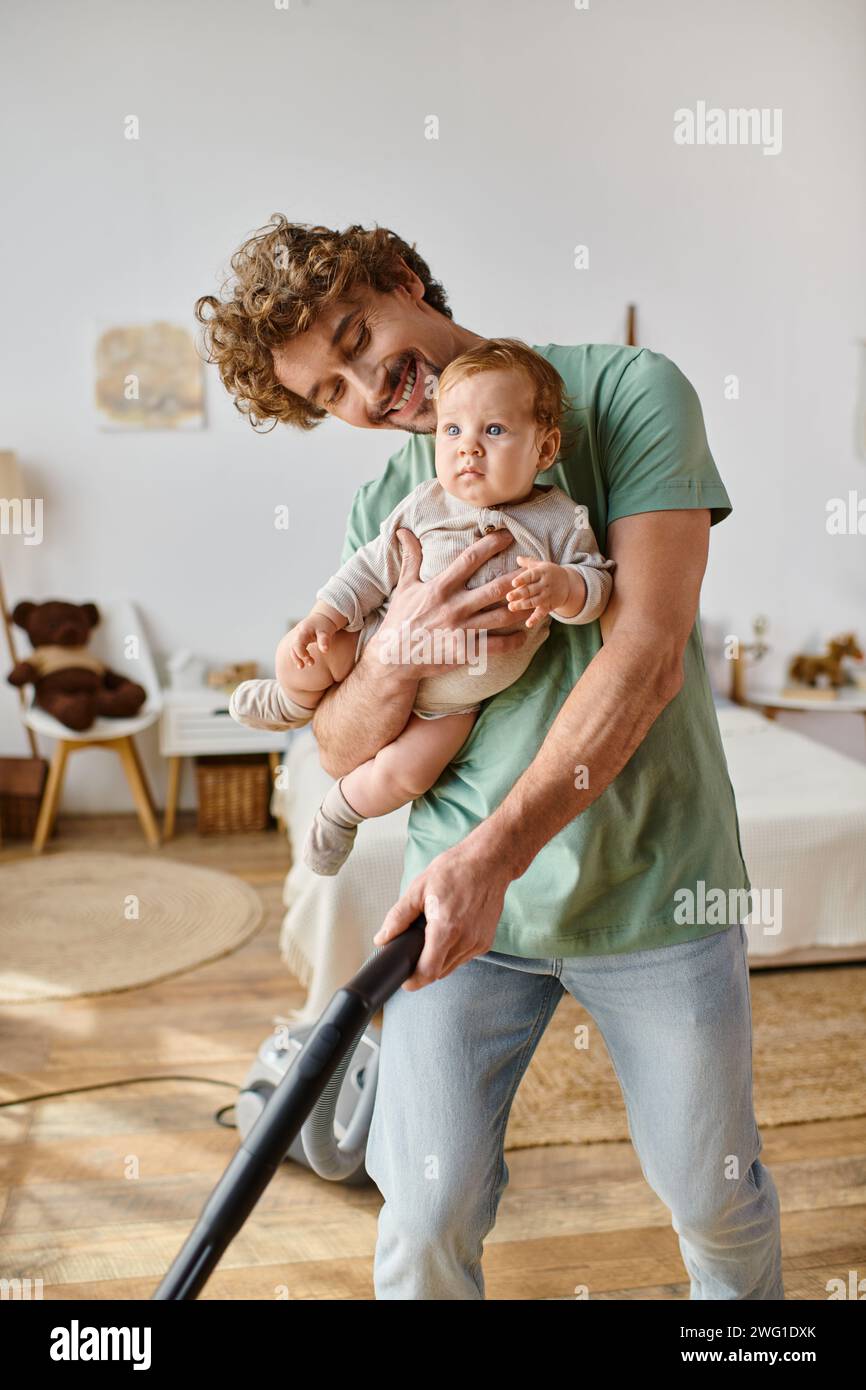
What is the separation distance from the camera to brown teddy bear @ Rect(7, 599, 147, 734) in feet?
12.8

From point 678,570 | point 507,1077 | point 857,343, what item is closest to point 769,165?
Answer: point 857,343

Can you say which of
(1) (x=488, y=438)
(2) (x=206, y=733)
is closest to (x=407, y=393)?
(1) (x=488, y=438)

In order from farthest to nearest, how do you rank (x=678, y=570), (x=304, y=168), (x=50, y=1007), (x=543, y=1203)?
(x=304, y=168) → (x=50, y=1007) → (x=543, y=1203) → (x=678, y=570)

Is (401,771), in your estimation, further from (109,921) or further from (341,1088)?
(109,921)

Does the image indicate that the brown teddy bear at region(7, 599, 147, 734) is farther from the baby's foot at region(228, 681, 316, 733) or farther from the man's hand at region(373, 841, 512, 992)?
the man's hand at region(373, 841, 512, 992)

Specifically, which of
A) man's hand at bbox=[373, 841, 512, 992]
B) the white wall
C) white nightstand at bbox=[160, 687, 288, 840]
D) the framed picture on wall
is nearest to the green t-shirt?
man's hand at bbox=[373, 841, 512, 992]

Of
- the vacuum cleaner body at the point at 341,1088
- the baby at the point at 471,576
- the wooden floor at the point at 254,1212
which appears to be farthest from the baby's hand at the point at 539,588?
the wooden floor at the point at 254,1212

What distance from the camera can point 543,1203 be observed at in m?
1.99

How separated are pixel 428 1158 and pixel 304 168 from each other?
12.0ft

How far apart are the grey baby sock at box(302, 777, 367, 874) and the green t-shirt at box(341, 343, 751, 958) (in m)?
0.13

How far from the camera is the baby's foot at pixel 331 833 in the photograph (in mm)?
1305

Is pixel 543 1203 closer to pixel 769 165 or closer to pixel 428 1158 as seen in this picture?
pixel 428 1158

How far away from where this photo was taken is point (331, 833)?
1334 mm

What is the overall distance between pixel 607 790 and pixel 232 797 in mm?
3058
